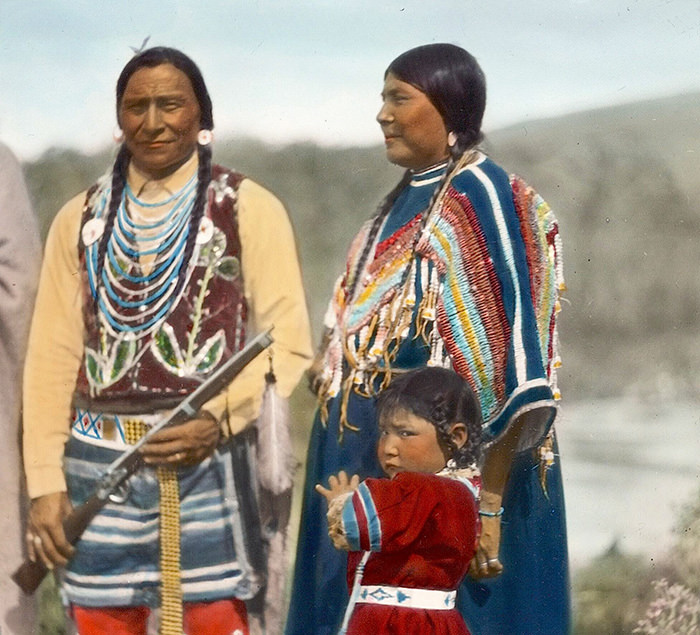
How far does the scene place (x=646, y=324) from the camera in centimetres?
454

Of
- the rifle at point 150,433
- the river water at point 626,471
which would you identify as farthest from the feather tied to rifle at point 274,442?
the river water at point 626,471

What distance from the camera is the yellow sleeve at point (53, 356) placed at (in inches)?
182

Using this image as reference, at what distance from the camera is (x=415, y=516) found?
12.8 feet

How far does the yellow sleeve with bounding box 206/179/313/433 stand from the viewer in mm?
4496

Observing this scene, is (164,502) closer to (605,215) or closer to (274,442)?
(274,442)

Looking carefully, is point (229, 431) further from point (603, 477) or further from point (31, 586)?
point (603, 477)

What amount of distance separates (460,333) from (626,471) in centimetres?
69

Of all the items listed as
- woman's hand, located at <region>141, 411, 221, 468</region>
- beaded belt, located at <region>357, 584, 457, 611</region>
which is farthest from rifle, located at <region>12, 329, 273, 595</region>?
beaded belt, located at <region>357, 584, 457, 611</region>

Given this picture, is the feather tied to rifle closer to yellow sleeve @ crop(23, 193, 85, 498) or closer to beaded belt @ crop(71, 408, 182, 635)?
beaded belt @ crop(71, 408, 182, 635)

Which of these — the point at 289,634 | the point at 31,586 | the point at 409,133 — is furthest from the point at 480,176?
the point at 31,586

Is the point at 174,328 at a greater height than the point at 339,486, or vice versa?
the point at 174,328

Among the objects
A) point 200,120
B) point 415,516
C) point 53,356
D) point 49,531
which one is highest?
point 200,120

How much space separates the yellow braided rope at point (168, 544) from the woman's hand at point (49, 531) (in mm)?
315

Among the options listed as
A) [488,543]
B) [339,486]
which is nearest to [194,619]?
[339,486]
